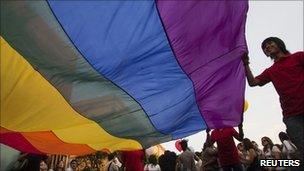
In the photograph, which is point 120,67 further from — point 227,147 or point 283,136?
point 283,136

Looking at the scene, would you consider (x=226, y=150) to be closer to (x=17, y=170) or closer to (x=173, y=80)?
(x=173, y=80)

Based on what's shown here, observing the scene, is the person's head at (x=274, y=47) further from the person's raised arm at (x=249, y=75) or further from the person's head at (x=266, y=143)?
the person's head at (x=266, y=143)

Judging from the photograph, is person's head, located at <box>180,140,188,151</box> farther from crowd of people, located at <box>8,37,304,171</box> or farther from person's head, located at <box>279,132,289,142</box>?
person's head, located at <box>279,132,289,142</box>

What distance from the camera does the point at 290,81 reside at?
11.3ft

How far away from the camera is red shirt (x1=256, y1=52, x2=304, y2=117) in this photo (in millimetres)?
3376

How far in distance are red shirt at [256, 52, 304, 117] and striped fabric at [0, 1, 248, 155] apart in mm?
540

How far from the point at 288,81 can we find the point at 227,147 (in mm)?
2764

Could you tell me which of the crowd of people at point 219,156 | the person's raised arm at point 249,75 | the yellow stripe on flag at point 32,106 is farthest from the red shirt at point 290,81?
the yellow stripe on flag at point 32,106

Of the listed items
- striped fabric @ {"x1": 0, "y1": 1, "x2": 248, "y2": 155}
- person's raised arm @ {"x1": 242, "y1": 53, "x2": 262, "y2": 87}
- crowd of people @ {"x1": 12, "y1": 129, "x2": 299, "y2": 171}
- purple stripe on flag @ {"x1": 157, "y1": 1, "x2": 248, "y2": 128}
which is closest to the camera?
striped fabric @ {"x1": 0, "y1": 1, "x2": 248, "y2": 155}

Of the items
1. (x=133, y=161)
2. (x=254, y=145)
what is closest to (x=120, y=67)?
(x=133, y=161)

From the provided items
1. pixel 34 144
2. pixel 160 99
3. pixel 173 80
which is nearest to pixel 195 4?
pixel 173 80

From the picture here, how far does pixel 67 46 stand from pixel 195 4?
4.53ft

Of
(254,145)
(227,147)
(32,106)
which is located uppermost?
(32,106)

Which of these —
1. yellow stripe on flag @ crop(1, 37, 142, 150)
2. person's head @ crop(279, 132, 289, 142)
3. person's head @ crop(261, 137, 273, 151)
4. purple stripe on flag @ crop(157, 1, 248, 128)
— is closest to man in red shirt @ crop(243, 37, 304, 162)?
purple stripe on flag @ crop(157, 1, 248, 128)
